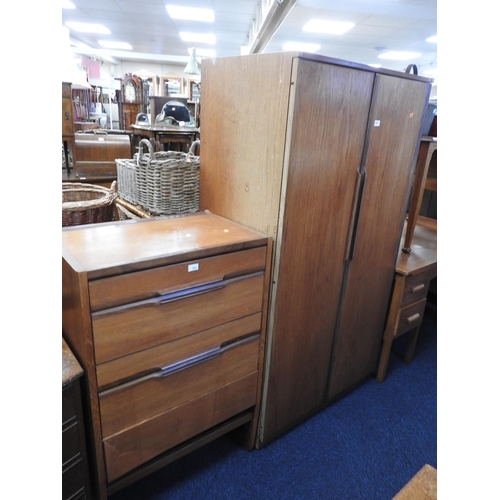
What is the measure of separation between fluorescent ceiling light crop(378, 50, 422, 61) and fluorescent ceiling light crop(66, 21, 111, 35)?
588 cm

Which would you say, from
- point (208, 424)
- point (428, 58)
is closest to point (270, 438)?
point (208, 424)

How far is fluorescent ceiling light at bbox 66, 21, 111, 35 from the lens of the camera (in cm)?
695

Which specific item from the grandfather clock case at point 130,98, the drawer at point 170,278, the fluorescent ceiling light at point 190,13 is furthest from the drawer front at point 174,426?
the grandfather clock case at point 130,98

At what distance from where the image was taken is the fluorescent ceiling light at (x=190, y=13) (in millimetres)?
5656

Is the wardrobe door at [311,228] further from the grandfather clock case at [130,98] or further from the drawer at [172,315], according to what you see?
the grandfather clock case at [130,98]

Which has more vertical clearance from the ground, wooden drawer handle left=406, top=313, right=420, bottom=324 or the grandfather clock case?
the grandfather clock case

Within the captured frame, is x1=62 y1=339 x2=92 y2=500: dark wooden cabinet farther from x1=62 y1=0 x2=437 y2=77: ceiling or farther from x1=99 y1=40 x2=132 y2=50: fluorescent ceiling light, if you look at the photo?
x1=99 y1=40 x2=132 y2=50: fluorescent ceiling light

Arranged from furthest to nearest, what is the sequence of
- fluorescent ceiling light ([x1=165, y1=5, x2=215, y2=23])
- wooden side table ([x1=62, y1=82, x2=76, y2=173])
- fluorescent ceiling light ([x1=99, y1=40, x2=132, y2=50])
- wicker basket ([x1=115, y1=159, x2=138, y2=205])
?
1. fluorescent ceiling light ([x1=99, y1=40, x2=132, y2=50])
2. fluorescent ceiling light ([x1=165, y1=5, x2=215, y2=23])
3. wooden side table ([x1=62, y1=82, x2=76, y2=173])
4. wicker basket ([x1=115, y1=159, x2=138, y2=205])

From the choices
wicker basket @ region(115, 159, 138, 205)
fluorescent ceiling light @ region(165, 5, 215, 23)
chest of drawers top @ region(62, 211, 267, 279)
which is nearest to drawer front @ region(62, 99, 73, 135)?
wicker basket @ region(115, 159, 138, 205)

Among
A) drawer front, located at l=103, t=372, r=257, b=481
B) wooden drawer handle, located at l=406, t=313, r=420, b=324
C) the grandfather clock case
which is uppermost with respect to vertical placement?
the grandfather clock case

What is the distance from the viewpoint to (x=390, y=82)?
4.42 ft
